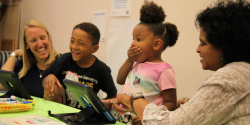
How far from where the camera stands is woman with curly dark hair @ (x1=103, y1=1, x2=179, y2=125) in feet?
3.99

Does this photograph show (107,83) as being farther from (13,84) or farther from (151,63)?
(13,84)

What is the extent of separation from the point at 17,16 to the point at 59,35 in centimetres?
121

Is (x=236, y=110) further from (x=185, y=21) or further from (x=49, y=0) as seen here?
(x=49, y=0)

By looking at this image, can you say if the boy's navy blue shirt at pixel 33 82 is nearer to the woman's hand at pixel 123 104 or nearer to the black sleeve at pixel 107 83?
the black sleeve at pixel 107 83

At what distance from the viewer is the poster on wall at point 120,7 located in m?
2.63

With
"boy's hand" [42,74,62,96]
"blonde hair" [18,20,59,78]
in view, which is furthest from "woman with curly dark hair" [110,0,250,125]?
"blonde hair" [18,20,59,78]

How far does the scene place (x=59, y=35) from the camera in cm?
341

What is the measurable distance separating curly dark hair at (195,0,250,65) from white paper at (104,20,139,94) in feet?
5.82

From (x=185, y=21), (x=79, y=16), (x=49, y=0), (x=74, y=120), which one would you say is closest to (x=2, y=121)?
(x=74, y=120)

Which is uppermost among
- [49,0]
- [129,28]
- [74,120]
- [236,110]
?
[49,0]

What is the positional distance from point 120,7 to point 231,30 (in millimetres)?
2039

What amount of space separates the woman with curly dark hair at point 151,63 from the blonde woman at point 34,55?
3.37 feet

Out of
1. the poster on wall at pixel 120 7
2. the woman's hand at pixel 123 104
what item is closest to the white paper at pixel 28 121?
the woman's hand at pixel 123 104

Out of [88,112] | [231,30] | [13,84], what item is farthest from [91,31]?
[231,30]
